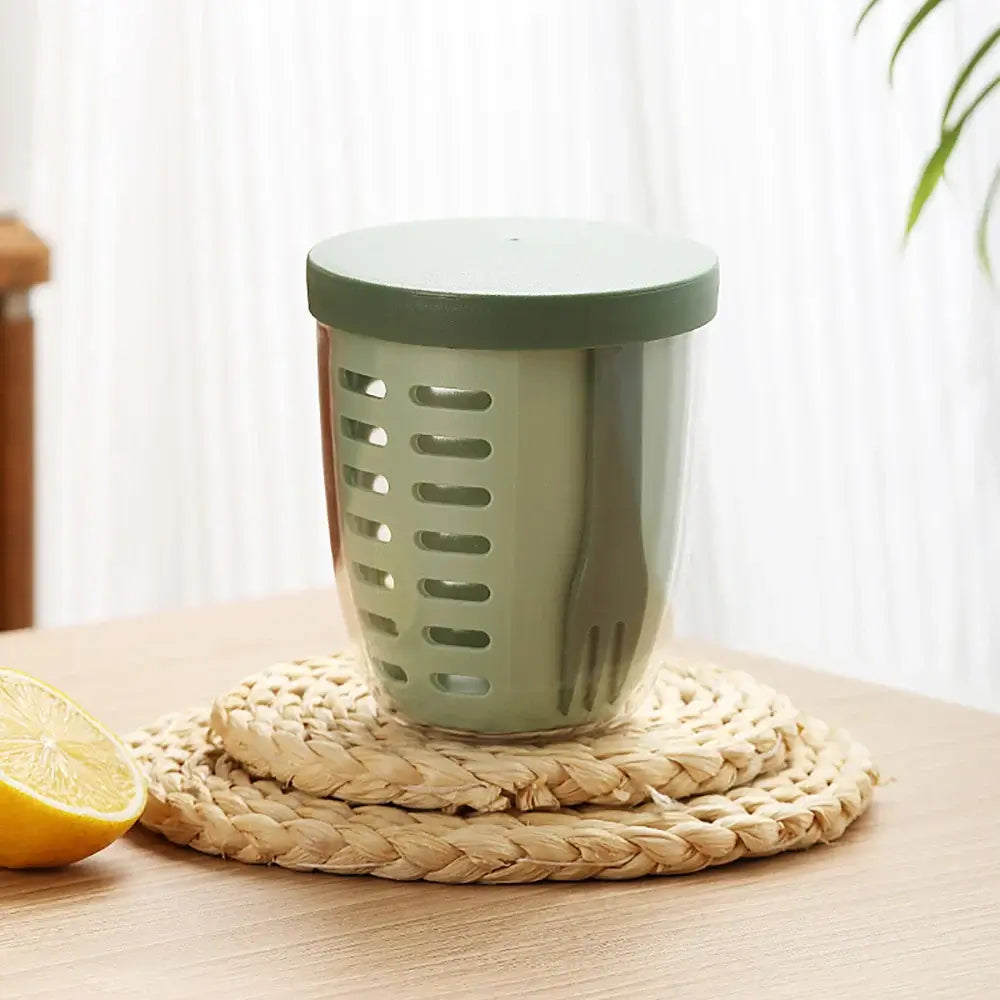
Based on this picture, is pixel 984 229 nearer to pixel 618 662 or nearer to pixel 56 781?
pixel 618 662

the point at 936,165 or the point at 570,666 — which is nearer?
the point at 570,666

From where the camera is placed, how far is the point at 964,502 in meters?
1.95

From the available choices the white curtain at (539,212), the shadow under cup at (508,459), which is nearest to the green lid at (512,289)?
the shadow under cup at (508,459)

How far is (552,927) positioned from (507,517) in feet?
0.62

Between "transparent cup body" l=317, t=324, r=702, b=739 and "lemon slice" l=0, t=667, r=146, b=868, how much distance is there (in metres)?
0.14

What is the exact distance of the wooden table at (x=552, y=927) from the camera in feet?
2.23

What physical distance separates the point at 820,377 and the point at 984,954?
1.43 meters

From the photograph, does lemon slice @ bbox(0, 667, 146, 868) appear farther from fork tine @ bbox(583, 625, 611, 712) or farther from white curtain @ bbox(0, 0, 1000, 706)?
white curtain @ bbox(0, 0, 1000, 706)

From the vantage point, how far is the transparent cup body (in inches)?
31.4

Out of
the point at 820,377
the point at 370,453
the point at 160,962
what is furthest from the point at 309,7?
the point at 160,962

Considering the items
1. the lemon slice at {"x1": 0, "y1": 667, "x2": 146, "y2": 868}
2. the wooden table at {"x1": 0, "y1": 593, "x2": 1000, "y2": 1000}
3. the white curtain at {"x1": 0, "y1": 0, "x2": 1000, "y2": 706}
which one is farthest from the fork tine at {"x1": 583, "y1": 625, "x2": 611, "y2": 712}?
the white curtain at {"x1": 0, "y1": 0, "x2": 1000, "y2": 706}

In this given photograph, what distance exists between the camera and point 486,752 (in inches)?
33.3

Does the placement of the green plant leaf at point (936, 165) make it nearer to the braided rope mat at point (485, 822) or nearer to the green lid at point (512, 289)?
the green lid at point (512, 289)

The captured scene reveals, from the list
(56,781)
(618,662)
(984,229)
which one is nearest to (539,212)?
(984,229)
